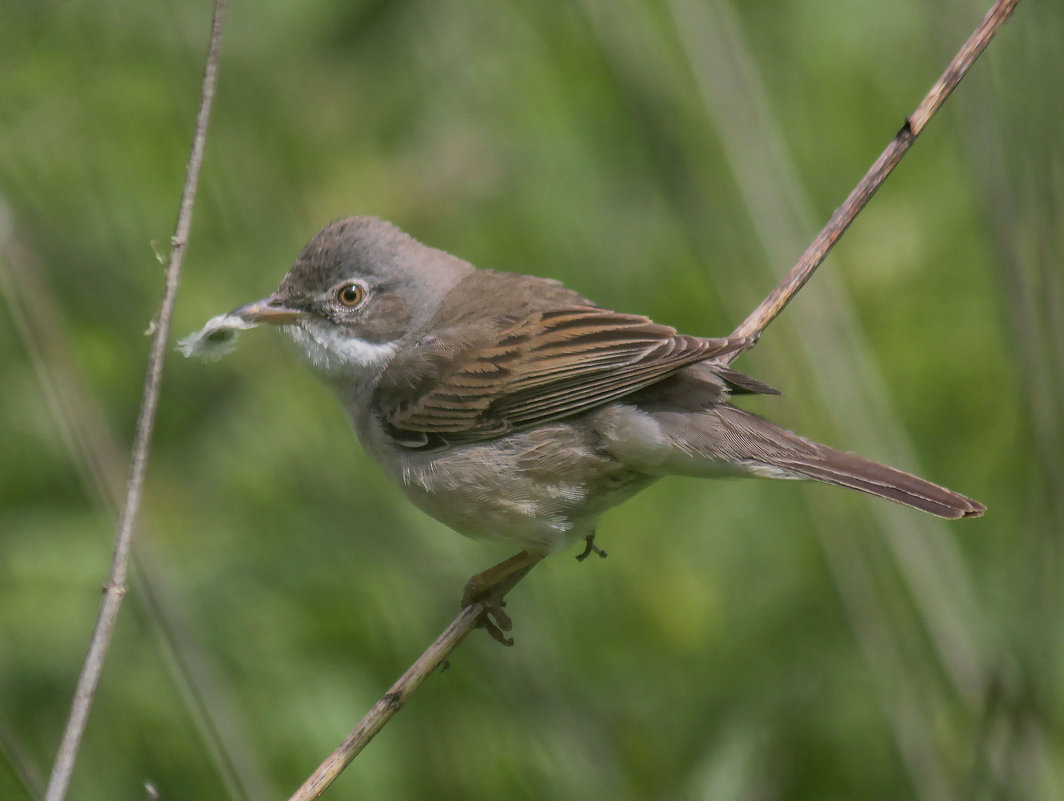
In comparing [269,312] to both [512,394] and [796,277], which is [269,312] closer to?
[512,394]

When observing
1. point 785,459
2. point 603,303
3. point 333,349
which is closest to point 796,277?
point 785,459

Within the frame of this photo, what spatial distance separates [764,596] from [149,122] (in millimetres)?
3446

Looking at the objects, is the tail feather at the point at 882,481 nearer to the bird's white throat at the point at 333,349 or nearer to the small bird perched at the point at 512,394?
the small bird perched at the point at 512,394

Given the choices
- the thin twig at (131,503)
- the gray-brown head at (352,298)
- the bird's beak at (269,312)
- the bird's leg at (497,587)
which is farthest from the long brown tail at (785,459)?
the thin twig at (131,503)

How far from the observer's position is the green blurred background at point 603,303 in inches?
118

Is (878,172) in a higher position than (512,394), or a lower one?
lower

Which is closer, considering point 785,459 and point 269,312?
point 785,459

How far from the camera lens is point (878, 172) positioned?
284 cm

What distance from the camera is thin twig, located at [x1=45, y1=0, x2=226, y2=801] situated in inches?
85.3

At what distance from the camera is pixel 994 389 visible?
480 cm

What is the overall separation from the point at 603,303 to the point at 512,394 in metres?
1.52

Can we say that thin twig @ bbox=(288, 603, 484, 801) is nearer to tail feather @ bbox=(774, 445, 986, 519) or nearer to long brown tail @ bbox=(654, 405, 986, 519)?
long brown tail @ bbox=(654, 405, 986, 519)

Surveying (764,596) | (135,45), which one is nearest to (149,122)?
(135,45)

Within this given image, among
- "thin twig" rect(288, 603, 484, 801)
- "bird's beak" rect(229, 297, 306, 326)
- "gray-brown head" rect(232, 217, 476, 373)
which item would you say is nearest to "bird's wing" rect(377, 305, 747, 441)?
"gray-brown head" rect(232, 217, 476, 373)
